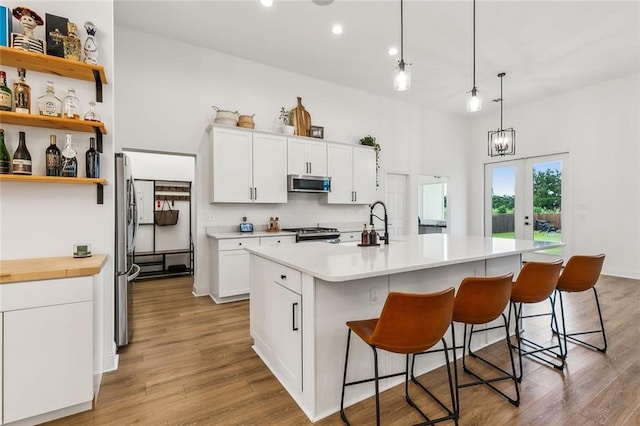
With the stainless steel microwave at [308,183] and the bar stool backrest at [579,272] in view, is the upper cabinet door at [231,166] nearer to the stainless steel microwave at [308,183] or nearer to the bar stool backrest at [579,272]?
the stainless steel microwave at [308,183]

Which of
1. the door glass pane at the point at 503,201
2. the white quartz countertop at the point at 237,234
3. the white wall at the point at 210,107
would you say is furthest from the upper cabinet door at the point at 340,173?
the door glass pane at the point at 503,201

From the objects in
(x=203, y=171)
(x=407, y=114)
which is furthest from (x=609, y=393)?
(x=407, y=114)

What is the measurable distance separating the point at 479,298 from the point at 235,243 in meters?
3.12

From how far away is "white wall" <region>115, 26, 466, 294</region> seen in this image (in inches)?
160

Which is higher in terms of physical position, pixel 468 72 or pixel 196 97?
pixel 468 72

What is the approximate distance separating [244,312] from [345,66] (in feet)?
13.6

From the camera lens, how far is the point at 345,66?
A: 5.04m

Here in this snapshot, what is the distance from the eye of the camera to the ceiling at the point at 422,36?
3.55 metres

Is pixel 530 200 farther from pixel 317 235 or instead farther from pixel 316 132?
pixel 317 235

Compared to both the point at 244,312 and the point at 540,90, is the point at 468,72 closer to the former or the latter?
the point at 540,90

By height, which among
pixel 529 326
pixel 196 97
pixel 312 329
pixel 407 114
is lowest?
pixel 529 326

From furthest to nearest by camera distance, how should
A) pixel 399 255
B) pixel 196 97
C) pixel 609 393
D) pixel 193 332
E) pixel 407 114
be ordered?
1. pixel 407 114
2. pixel 196 97
3. pixel 193 332
4. pixel 399 255
5. pixel 609 393

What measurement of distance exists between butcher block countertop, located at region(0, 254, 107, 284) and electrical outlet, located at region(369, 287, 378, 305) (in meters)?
1.73

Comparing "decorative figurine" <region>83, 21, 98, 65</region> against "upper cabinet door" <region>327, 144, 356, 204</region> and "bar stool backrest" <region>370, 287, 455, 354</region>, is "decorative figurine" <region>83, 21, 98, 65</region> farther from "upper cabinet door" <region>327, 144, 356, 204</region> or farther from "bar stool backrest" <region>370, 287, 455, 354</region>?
"upper cabinet door" <region>327, 144, 356, 204</region>
